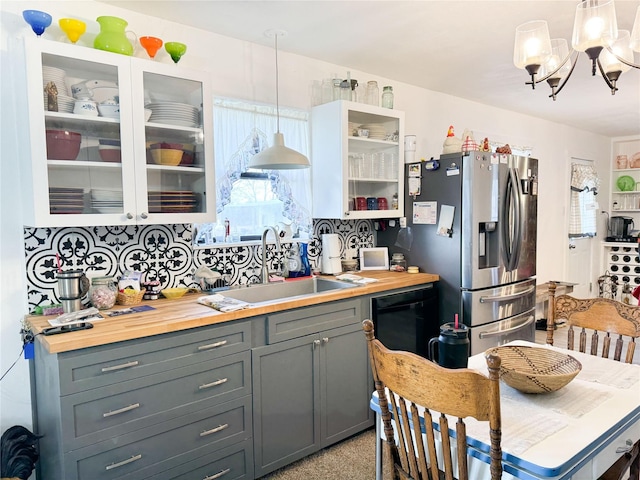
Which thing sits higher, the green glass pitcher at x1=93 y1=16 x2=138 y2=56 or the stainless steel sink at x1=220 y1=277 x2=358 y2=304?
the green glass pitcher at x1=93 y1=16 x2=138 y2=56

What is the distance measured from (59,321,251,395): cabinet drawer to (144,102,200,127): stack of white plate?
1.08m

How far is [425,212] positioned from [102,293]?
7.31 feet

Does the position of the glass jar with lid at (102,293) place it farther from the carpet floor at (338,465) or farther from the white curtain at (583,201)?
the white curtain at (583,201)

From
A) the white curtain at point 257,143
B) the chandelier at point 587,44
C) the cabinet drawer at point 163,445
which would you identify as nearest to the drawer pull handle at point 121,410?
the cabinet drawer at point 163,445

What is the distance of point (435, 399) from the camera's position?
1.05 meters

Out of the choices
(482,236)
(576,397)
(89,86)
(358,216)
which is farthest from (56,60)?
(482,236)

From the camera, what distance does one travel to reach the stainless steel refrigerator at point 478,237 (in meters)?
2.97

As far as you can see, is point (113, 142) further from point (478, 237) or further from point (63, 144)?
point (478, 237)

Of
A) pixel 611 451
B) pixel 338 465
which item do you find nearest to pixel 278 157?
pixel 338 465

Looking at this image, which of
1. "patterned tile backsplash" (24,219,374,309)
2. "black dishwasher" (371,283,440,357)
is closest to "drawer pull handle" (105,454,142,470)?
"patterned tile backsplash" (24,219,374,309)

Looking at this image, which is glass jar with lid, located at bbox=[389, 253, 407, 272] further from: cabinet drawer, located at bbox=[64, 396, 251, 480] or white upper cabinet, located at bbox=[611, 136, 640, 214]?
white upper cabinet, located at bbox=[611, 136, 640, 214]

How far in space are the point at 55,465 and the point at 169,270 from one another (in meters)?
1.06

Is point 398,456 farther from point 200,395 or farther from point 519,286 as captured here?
point 519,286

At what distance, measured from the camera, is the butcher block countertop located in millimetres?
1606
